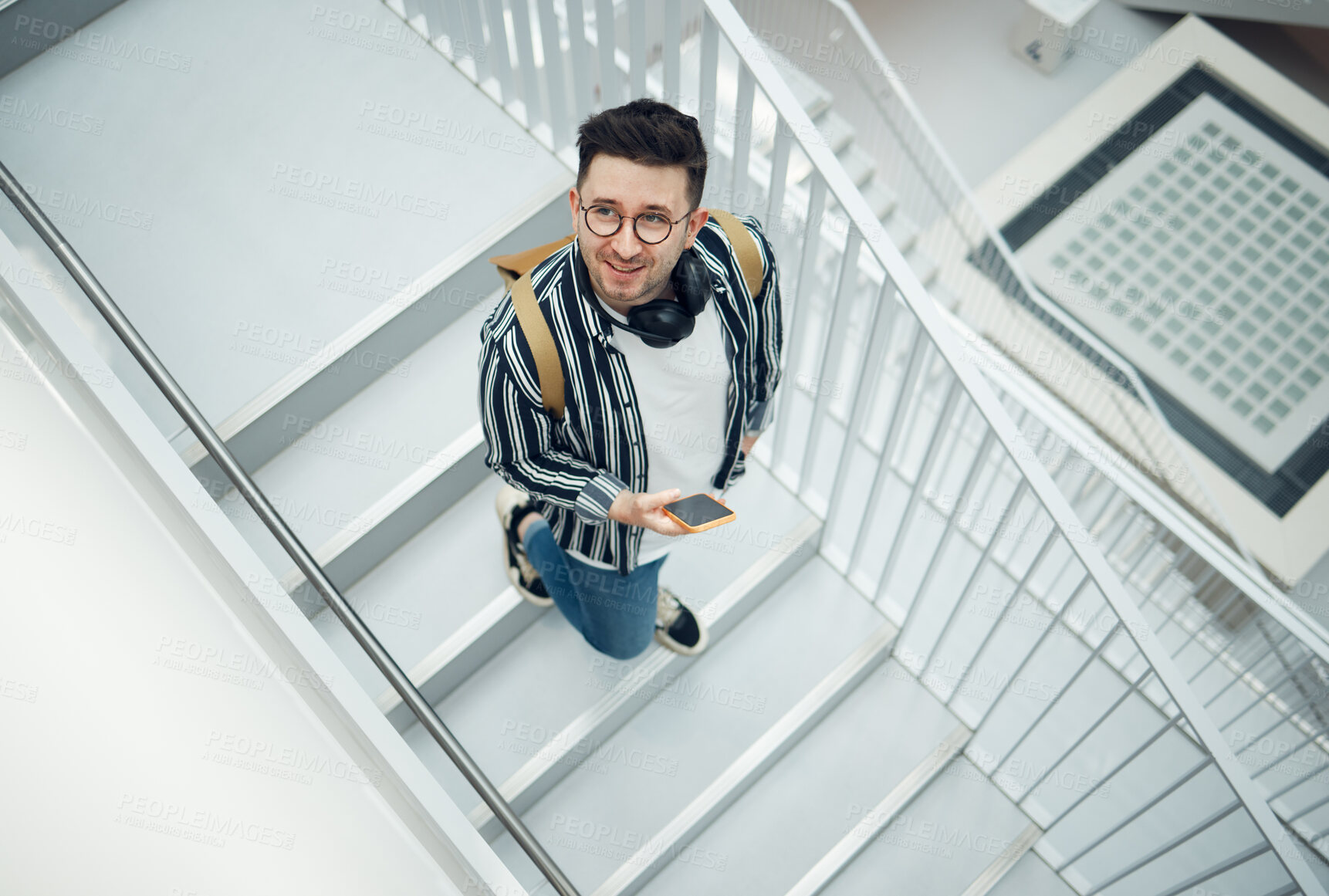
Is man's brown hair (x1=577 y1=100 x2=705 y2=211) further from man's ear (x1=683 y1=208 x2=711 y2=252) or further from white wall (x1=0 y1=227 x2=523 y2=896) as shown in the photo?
white wall (x1=0 y1=227 x2=523 y2=896)

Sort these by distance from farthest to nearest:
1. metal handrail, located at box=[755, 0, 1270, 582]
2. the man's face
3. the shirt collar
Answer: metal handrail, located at box=[755, 0, 1270, 582] → the shirt collar → the man's face

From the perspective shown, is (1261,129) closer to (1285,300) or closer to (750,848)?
(1285,300)

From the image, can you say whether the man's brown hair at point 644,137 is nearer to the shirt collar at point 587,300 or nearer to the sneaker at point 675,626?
the shirt collar at point 587,300

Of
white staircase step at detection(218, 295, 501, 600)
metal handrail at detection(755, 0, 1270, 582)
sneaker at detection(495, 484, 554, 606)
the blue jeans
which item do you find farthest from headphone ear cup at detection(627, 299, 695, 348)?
metal handrail at detection(755, 0, 1270, 582)

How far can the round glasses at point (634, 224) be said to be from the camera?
59.1 inches

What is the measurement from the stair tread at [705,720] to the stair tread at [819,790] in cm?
16

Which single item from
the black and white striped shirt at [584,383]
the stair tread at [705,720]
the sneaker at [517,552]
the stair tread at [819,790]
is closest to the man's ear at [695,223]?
the black and white striped shirt at [584,383]

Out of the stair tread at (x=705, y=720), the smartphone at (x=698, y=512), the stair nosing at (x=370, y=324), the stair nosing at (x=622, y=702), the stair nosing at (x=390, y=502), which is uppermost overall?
the stair nosing at (x=370, y=324)

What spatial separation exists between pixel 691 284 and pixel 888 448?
33.5 inches

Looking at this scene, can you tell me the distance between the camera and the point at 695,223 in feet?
5.21

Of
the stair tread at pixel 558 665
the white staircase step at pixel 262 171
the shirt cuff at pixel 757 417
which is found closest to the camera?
the shirt cuff at pixel 757 417

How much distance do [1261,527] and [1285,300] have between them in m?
1.21

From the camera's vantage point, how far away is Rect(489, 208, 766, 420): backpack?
1607 millimetres

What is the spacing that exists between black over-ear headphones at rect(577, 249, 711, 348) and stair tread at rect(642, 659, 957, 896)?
1.51 metres
